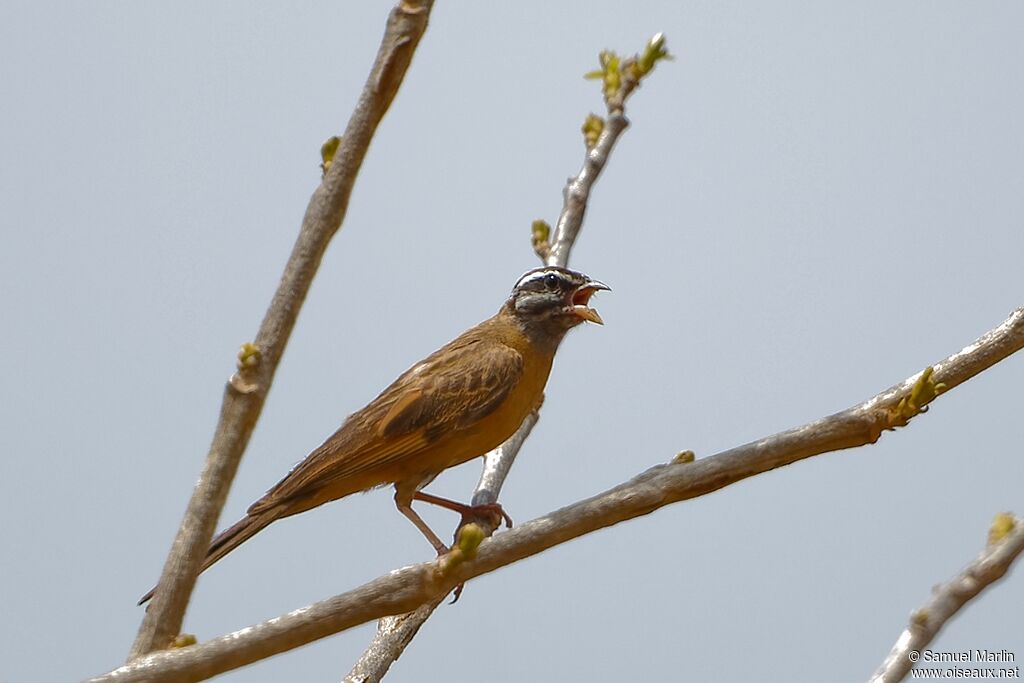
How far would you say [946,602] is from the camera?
Result: 10.9ft

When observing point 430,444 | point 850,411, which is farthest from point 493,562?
point 430,444

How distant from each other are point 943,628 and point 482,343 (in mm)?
4966

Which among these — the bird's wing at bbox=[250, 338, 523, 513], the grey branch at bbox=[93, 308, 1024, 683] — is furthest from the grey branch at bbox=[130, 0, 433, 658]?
the bird's wing at bbox=[250, 338, 523, 513]

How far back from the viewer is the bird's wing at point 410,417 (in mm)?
7090

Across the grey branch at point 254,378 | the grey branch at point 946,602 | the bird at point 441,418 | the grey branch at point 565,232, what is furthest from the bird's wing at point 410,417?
the grey branch at point 946,602

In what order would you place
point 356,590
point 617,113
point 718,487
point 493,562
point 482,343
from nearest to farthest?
point 356,590
point 493,562
point 718,487
point 617,113
point 482,343

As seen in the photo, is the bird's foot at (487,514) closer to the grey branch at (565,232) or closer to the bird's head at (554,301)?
the grey branch at (565,232)

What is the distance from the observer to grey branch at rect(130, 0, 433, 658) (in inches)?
148

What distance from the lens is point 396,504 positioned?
7598 mm

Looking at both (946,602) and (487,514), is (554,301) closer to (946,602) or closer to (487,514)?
(487,514)

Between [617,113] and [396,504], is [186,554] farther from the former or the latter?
[617,113]

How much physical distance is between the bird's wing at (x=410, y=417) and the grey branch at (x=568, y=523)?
2.89m

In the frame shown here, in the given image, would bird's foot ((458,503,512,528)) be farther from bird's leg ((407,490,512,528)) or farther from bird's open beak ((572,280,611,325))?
bird's open beak ((572,280,611,325))

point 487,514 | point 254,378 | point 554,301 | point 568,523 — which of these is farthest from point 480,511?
point 254,378
